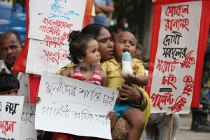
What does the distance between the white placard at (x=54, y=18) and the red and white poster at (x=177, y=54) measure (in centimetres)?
91

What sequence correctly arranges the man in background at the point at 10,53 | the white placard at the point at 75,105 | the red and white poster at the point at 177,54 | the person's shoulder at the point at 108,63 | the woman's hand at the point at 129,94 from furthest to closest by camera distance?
the man in background at the point at 10,53 → the red and white poster at the point at 177,54 → the person's shoulder at the point at 108,63 → the woman's hand at the point at 129,94 → the white placard at the point at 75,105

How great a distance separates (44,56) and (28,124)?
1231 millimetres

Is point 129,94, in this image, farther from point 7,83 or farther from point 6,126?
point 7,83

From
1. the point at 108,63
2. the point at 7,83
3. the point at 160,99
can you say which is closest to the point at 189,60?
the point at 160,99

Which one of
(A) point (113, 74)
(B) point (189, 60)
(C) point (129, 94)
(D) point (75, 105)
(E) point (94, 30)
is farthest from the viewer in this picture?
(B) point (189, 60)

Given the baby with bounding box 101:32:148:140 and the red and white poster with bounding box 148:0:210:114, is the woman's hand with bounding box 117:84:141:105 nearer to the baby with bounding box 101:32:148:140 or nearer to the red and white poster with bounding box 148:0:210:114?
the baby with bounding box 101:32:148:140

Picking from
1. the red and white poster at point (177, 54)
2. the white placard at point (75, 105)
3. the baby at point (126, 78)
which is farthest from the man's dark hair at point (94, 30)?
the red and white poster at point (177, 54)

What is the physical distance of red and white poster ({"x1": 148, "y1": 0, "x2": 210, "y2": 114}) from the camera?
5.12 m

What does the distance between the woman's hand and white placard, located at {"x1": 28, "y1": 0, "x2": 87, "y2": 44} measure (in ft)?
4.77

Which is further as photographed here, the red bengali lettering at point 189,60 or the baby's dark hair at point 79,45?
the red bengali lettering at point 189,60

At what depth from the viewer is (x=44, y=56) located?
16.4ft

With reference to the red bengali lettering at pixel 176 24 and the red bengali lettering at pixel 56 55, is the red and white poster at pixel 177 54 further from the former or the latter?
the red bengali lettering at pixel 56 55

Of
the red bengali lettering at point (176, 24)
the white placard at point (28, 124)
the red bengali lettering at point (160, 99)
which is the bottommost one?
the white placard at point (28, 124)

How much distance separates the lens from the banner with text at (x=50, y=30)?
16.2 feet
